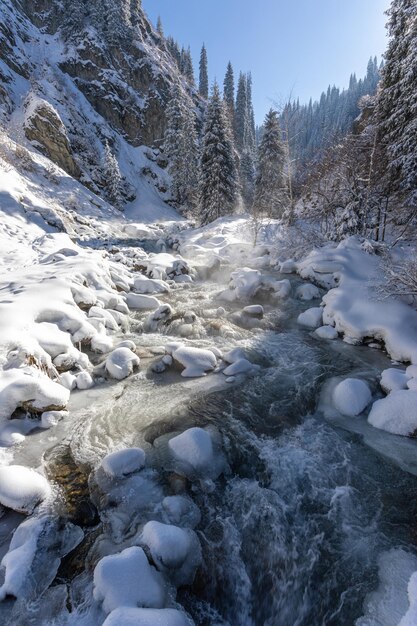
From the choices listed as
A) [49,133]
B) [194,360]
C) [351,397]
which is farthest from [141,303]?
[49,133]

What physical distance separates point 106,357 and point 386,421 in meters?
5.49

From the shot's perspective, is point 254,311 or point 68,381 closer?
point 68,381

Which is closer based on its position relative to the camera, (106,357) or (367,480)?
(367,480)

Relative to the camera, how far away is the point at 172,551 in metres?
3.07

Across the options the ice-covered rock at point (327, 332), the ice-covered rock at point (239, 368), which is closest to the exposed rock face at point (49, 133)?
the ice-covered rock at point (327, 332)

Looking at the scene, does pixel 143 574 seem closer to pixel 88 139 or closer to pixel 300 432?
pixel 300 432

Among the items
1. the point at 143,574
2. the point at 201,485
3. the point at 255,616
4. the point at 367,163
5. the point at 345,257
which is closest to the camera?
the point at 143,574

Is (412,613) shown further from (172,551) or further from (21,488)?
(21,488)

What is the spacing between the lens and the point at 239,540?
3516mm

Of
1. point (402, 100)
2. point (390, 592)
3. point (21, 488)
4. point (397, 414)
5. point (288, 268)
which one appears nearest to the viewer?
point (390, 592)

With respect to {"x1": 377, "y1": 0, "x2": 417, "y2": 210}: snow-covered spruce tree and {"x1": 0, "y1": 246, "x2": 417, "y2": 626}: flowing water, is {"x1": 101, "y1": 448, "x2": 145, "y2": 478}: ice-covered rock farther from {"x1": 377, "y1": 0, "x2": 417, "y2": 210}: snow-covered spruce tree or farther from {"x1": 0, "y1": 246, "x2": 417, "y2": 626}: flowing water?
{"x1": 377, "y1": 0, "x2": 417, "y2": 210}: snow-covered spruce tree

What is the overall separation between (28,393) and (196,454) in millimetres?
2718

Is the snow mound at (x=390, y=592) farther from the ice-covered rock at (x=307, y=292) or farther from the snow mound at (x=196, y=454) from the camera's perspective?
the ice-covered rock at (x=307, y=292)

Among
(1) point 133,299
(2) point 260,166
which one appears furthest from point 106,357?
(2) point 260,166
